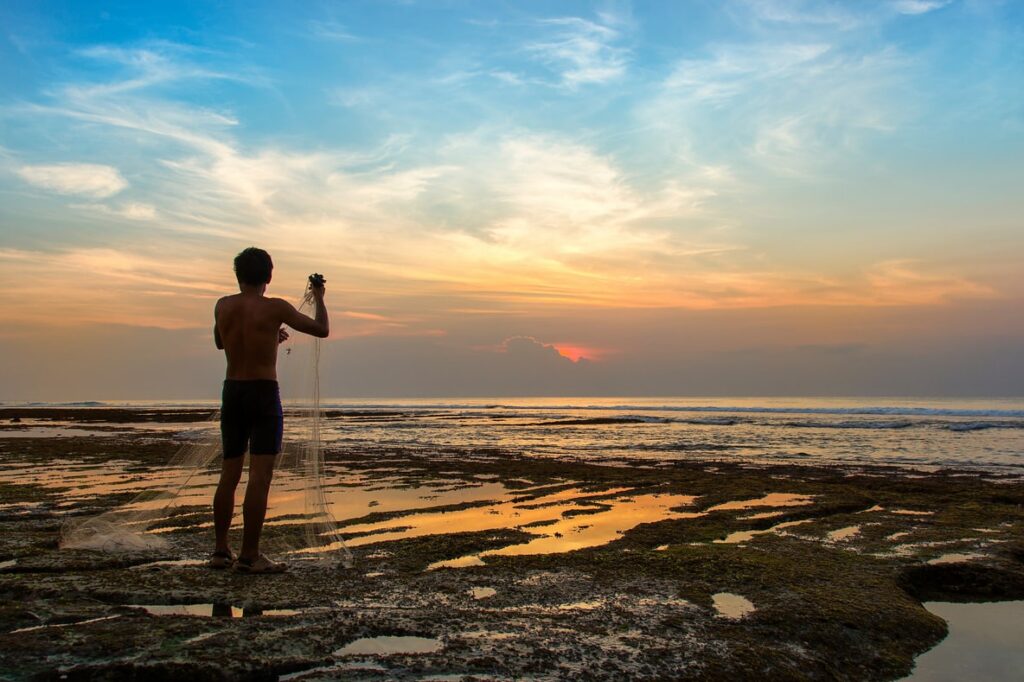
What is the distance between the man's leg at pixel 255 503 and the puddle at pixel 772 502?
6.25m

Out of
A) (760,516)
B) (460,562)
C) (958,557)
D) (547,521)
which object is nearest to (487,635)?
(460,562)

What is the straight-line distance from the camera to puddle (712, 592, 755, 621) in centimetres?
469

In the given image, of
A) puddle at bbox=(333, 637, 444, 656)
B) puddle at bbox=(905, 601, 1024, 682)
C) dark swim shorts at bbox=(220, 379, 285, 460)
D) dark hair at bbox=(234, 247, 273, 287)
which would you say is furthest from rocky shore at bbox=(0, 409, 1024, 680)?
dark hair at bbox=(234, 247, 273, 287)

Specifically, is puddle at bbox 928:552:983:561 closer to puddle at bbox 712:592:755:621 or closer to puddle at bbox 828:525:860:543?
puddle at bbox 828:525:860:543

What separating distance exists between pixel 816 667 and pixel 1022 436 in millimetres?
31897

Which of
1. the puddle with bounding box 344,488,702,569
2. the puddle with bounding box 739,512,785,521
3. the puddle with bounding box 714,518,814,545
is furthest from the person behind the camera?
the puddle with bounding box 739,512,785,521

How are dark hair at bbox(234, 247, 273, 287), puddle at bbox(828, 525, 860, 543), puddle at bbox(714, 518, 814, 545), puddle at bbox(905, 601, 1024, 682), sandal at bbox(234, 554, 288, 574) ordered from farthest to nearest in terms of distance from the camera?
1. puddle at bbox(828, 525, 860, 543)
2. puddle at bbox(714, 518, 814, 545)
3. dark hair at bbox(234, 247, 273, 287)
4. sandal at bbox(234, 554, 288, 574)
5. puddle at bbox(905, 601, 1024, 682)

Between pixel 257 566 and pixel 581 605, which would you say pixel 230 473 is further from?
pixel 581 605

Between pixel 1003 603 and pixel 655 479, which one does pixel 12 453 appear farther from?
pixel 1003 603

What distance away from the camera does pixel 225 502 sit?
5.85m

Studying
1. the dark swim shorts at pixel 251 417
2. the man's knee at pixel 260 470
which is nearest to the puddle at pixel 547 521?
the man's knee at pixel 260 470

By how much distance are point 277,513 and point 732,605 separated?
5.95 metres

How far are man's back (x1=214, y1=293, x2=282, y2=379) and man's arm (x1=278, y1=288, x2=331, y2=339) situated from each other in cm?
4

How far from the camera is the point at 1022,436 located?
1152 inches
